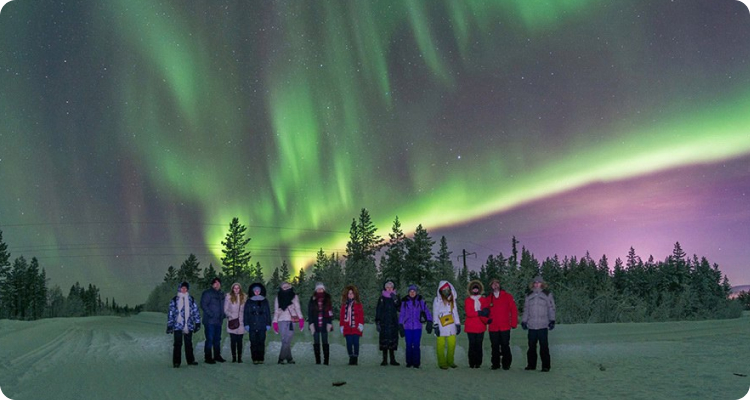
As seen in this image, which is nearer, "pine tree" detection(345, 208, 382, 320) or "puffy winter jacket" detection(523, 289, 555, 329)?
"puffy winter jacket" detection(523, 289, 555, 329)

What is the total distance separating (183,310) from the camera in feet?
49.5

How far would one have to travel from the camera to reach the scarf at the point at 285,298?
1630 cm

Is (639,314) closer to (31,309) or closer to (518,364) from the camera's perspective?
(518,364)

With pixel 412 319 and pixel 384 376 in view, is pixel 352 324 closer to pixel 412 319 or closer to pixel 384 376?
pixel 412 319

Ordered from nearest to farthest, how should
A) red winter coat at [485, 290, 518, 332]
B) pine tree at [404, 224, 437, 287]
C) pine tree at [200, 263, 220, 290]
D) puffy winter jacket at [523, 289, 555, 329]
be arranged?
puffy winter jacket at [523, 289, 555, 329] → red winter coat at [485, 290, 518, 332] → pine tree at [404, 224, 437, 287] → pine tree at [200, 263, 220, 290]

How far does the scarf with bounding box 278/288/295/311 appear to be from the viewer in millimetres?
16297

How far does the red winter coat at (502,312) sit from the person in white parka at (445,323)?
97cm

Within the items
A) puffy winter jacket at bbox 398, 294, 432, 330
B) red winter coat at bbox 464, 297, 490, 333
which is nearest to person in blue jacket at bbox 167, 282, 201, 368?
puffy winter jacket at bbox 398, 294, 432, 330

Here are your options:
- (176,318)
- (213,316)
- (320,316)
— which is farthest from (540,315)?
(176,318)

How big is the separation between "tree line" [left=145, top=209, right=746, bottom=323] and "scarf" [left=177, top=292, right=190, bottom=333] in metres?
35.3

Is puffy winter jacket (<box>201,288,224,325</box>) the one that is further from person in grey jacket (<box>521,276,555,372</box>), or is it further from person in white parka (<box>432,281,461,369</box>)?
person in grey jacket (<box>521,276,555,372</box>)

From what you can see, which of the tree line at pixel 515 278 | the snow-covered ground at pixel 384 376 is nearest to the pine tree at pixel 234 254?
the tree line at pixel 515 278

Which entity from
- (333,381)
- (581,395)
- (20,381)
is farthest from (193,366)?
(581,395)

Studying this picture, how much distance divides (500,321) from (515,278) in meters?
49.3
